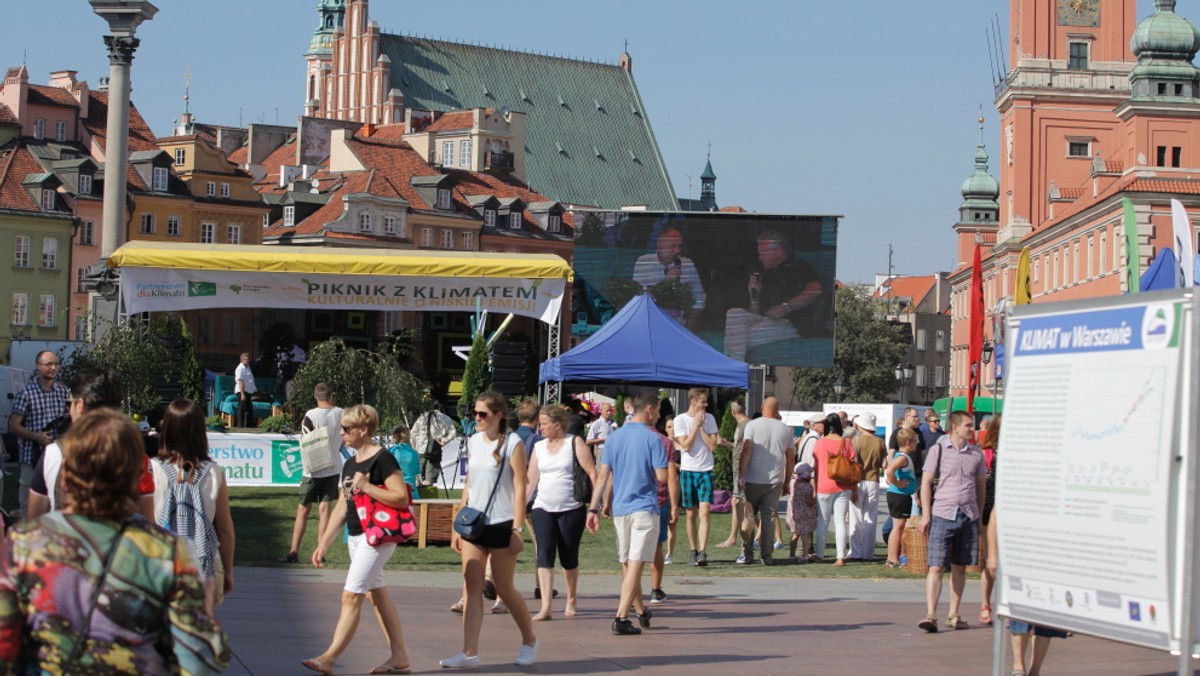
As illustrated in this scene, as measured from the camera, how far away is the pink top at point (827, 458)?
19.5 metres

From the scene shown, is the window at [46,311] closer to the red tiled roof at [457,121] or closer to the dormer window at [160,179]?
the dormer window at [160,179]

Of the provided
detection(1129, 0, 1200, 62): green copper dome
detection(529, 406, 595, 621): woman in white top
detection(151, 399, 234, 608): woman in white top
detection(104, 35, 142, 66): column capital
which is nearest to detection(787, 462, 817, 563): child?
detection(529, 406, 595, 621): woman in white top

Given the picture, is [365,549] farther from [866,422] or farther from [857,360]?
[857,360]

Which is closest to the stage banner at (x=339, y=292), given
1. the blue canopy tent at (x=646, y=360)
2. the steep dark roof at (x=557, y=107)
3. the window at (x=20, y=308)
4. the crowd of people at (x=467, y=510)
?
the blue canopy tent at (x=646, y=360)

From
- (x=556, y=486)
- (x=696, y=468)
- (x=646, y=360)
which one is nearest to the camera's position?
(x=556, y=486)

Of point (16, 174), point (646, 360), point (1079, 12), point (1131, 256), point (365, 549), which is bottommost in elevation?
point (365, 549)

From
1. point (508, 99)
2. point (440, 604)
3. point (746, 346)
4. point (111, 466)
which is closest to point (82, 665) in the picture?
point (111, 466)

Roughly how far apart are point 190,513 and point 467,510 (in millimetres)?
2767

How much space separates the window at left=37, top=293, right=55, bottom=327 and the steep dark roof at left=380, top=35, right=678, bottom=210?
43.0 m

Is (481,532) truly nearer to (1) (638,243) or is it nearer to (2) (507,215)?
(1) (638,243)

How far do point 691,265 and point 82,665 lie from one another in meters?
43.3

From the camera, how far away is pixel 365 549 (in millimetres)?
10141

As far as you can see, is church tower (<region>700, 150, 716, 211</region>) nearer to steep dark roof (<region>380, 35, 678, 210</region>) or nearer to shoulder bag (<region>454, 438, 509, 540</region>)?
steep dark roof (<region>380, 35, 678, 210</region>)

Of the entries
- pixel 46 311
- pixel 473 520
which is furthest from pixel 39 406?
pixel 46 311
